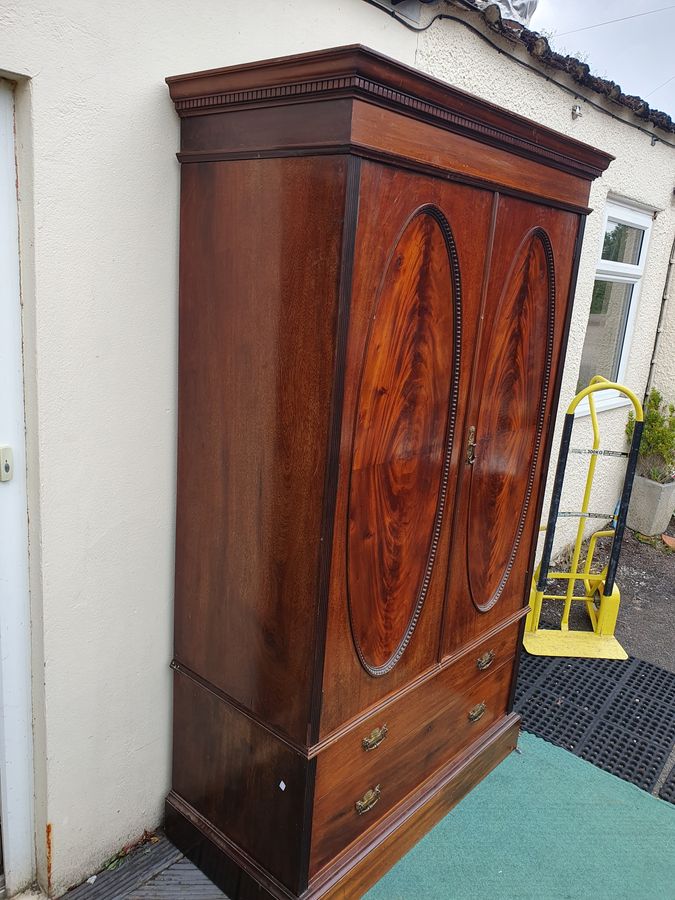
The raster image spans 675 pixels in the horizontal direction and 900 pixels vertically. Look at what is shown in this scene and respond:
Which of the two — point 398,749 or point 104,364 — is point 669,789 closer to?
point 398,749

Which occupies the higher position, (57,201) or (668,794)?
(57,201)

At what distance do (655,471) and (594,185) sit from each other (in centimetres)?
253

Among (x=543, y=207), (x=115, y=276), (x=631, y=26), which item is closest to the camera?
(x=115, y=276)

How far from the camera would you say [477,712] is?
272cm

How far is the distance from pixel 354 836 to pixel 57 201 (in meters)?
2.02

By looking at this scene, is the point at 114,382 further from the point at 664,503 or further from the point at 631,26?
the point at 631,26

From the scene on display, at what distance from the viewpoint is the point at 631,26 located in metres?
10.5

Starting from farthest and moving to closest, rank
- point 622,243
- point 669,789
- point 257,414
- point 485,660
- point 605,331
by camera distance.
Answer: point 605,331, point 622,243, point 669,789, point 485,660, point 257,414

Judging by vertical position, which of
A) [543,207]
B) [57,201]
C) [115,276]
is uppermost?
[543,207]

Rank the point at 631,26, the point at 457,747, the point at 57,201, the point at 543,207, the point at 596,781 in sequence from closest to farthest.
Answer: the point at 57,201 → the point at 543,207 → the point at 457,747 → the point at 596,781 → the point at 631,26

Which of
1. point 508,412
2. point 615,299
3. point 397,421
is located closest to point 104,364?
point 397,421

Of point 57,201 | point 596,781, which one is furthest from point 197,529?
point 596,781

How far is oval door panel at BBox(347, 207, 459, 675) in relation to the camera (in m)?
1.79

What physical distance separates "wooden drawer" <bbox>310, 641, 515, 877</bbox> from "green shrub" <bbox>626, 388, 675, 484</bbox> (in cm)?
325
